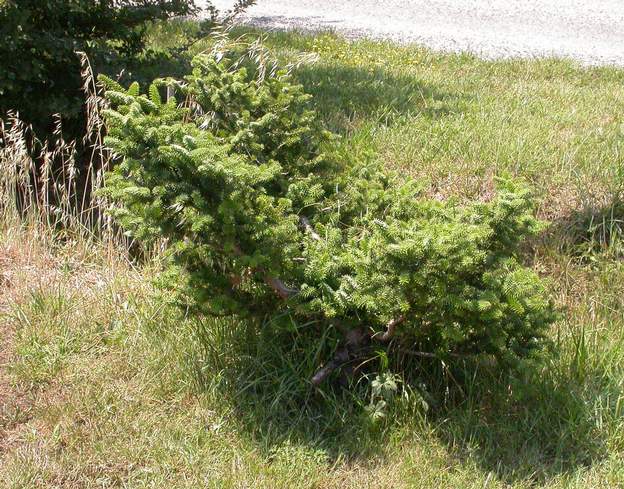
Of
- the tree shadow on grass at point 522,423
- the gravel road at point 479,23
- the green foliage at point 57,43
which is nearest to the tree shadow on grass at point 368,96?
the green foliage at point 57,43

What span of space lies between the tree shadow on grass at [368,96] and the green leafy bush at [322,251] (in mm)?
2302

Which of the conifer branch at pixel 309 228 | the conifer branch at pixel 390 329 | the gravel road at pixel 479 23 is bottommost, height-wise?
the conifer branch at pixel 390 329

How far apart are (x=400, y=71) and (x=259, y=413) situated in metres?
4.57

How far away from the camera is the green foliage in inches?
207

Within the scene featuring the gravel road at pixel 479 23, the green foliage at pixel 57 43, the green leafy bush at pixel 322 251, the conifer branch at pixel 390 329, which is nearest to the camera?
the green leafy bush at pixel 322 251

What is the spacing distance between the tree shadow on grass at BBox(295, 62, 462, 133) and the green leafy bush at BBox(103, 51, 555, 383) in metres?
2.30

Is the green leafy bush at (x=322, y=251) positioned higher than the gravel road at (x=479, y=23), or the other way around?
the gravel road at (x=479, y=23)

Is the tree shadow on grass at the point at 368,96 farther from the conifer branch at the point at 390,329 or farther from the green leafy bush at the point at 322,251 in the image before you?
the conifer branch at the point at 390,329

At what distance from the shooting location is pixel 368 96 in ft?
21.0

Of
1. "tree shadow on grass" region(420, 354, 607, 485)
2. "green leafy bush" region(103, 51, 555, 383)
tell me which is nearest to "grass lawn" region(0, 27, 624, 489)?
"tree shadow on grass" region(420, 354, 607, 485)

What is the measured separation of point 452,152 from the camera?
5.24 m

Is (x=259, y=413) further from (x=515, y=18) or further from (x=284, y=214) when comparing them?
(x=515, y=18)

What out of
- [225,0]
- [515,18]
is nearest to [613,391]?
[515,18]

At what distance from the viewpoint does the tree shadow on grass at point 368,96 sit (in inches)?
234
